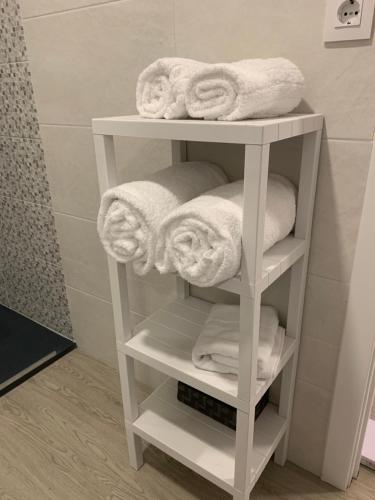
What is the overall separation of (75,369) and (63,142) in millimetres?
919

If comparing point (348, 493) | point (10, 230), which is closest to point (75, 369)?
point (10, 230)

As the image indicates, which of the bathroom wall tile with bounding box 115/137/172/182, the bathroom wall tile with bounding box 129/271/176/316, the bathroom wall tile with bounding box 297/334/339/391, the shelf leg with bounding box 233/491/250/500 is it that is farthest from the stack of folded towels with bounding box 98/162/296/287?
the shelf leg with bounding box 233/491/250/500

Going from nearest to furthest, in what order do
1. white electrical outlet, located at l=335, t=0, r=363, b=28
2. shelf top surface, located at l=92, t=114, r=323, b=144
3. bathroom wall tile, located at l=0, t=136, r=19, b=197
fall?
shelf top surface, located at l=92, t=114, r=323, b=144
white electrical outlet, located at l=335, t=0, r=363, b=28
bathroom wall tile, located at l=0, t=136, r=19, b=197

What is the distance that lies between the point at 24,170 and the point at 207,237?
1.12 metres

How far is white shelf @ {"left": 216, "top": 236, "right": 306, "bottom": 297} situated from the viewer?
739mm

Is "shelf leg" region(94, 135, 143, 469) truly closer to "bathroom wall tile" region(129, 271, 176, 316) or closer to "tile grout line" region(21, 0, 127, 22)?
"bathroom wall tile" region(129, 271, 176, 316)

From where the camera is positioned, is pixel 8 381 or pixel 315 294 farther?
pixel 8 381

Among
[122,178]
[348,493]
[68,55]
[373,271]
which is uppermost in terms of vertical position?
[68,55]

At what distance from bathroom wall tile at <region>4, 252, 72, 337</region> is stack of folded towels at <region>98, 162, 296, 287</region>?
0.95 m

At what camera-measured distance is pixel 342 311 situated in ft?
3.19

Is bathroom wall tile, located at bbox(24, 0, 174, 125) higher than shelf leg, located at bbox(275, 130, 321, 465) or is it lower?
higher

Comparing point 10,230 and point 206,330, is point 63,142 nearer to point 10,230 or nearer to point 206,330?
point 10,230

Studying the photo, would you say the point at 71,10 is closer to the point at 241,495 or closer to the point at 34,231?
the point at 34,231

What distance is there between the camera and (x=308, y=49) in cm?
81
